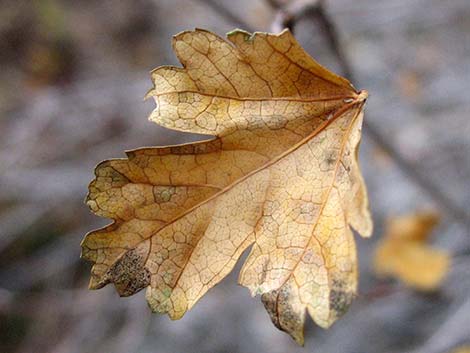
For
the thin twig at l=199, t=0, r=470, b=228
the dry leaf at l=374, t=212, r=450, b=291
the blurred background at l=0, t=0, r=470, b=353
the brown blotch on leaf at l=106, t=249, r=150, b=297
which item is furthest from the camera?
the blurred background at l=0, t=0, r=470, b=353

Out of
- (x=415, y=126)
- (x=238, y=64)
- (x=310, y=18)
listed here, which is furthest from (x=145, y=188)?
(x=415, y=126)

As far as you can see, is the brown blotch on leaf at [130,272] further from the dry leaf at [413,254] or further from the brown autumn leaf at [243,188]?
the dry leaf at [413,254]

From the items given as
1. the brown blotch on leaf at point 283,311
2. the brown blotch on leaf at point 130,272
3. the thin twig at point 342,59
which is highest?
the thin twig at point 342,59

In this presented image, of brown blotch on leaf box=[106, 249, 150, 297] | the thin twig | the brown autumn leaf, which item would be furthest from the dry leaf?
brown blotch on leaf box=[106, 249, 150, 297]

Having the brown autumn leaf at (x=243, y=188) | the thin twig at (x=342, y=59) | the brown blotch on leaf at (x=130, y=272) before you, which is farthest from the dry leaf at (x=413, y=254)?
the brown blotch on leaf at (x=130, y=272)

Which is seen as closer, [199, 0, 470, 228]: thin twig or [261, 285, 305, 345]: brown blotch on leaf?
[261, 285, 305, 345]: brown blotch on leaf

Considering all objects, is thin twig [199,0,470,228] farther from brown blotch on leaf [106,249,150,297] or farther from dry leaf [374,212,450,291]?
brown blotch on leaf [106,249,150,297]

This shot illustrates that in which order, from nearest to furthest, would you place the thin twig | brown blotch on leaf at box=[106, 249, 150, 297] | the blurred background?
1. brown blotch on leaf at box=[106, 249, 150, 297]
2. the thin twig
3. the blurred background
